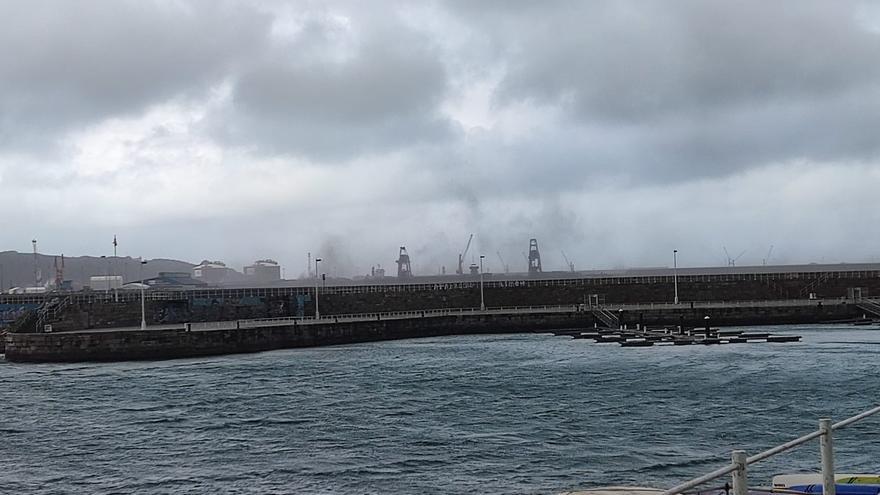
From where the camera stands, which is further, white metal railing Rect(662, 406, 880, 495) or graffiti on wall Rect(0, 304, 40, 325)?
graffiti on wall Rect(0, 304, 40, 325)

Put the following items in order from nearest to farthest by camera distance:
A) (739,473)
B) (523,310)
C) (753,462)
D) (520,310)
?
(739,473) → (753,462) → (523,310) → (520,310)

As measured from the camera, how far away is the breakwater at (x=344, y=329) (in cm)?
6006

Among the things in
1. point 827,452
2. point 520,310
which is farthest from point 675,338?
point 827,452

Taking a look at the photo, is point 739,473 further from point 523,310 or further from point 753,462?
point 523,310

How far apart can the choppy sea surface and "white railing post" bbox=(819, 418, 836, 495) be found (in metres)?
15.7

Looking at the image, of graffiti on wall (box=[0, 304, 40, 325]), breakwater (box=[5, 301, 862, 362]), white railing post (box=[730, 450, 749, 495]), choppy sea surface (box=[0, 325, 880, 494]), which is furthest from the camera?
graffiti on wall (box=[0, 304, 40, 325])

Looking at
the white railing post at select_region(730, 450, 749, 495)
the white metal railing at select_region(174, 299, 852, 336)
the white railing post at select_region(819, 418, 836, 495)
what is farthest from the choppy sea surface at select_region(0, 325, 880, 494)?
the white metal railing at select_region(174, 299, 852, 336)

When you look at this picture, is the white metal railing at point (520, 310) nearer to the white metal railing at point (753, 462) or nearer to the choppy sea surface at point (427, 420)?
the choppy sea surface at point (427, 420)

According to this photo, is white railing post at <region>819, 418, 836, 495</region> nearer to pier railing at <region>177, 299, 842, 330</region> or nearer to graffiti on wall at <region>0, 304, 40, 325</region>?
pier railing at <region>177, 299, 842, 330</region>

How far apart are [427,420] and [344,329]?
41.5 metres

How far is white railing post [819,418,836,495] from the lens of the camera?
19.5ft

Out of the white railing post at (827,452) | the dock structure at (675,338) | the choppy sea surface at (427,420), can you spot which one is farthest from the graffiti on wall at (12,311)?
the white railing post at (827,452)

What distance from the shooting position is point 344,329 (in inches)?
2881

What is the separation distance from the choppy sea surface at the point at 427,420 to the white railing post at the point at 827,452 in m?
15.7
